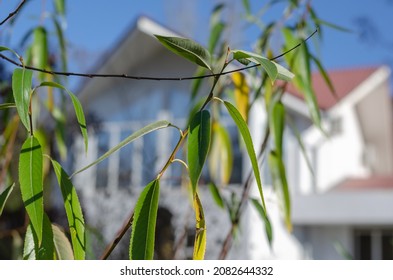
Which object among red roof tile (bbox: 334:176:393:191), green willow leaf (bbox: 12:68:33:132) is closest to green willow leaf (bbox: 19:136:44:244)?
green willow leaf (bbox: 12:68:33:132)

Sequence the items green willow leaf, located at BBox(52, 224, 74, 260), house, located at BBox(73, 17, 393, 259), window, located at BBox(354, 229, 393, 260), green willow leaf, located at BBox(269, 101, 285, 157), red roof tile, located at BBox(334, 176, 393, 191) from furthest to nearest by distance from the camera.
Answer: red roof tile, located at BBox(334, 176, 393, 191), window, located at BBox(354, 229, 393, 260), house, located at BBox(73, 17, 393, 259), green willow leaf, located at BBox(269, 101, 285, 157), green willow leaf, located at BBox(52, 224, 74, 260)

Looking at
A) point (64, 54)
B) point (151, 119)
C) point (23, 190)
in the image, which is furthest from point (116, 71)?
point (23, 190)

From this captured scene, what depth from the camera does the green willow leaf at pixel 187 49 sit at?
0.76 metres

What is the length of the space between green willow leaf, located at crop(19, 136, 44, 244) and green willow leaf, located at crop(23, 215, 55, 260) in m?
0.04

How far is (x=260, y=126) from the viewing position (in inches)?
382

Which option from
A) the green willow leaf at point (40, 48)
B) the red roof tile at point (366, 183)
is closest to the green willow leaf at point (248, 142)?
the green willow leaf at point (40, 48)

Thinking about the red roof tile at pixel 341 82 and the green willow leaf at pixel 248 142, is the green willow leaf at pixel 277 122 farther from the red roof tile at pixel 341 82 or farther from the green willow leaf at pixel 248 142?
the red roof tile at pixel 341 82

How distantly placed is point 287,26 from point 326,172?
393 inches

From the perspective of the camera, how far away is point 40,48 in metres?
1.74

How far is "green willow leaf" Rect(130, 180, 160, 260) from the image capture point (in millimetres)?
841

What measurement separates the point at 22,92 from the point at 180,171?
27.0 ft

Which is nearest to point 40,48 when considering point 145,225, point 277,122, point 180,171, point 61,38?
point 61,38

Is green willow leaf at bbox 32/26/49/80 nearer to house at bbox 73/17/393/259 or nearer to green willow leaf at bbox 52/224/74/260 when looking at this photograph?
green willow leaf at bbox 52/224/74/260

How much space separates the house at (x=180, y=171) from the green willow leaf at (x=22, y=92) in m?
7.15
